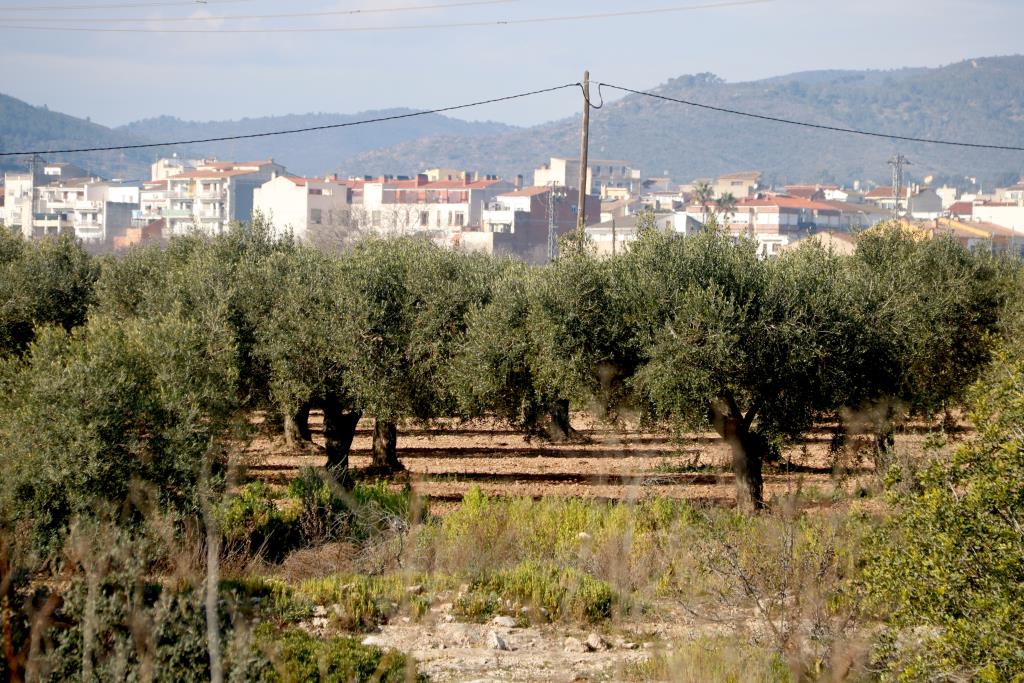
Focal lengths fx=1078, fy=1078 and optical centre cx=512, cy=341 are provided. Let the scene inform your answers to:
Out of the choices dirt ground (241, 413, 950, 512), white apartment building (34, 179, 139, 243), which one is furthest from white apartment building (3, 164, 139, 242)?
dirt ground (241, 413, 950, 512)

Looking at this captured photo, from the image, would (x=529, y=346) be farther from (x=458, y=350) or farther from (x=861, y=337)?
(x=861, y=337)

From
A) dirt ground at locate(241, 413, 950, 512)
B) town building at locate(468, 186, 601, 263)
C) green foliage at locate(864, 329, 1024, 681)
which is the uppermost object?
town building at locate(468, 186, 601, 263)

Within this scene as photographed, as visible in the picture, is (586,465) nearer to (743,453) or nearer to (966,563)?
(743,453)

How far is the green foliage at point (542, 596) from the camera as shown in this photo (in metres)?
12.9

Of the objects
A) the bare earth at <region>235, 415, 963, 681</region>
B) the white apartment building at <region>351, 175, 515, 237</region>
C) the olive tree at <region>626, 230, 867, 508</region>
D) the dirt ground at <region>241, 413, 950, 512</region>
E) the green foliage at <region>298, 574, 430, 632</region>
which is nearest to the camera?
the bare earth at <region>235, 415, 963, 681</region>

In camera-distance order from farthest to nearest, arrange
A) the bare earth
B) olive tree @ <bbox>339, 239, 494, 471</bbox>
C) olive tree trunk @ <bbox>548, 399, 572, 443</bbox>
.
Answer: olive tree trunk @ <bbox>548, 399, 572, 443</bbox>
olive tree @ <bbox>339, 239, 494, 471</bbox>
the bare earth

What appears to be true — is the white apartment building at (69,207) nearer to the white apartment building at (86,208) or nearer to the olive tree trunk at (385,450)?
the white apartment building at (86,208)

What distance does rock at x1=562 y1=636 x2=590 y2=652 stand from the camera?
1206 cm

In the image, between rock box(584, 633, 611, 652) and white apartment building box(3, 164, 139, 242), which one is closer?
rock box(584, 633, 611, 652)

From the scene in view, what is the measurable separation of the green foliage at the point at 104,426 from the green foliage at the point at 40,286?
9.32 meters

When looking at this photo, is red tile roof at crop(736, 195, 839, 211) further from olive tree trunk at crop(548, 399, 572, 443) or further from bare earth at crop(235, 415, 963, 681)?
olive tree trunk at crop(548, 399, 572, 443)

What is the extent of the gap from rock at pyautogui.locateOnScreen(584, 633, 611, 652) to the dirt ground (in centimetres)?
606

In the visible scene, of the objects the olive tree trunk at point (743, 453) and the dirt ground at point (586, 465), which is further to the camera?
the dirt ground at point (586, 465)

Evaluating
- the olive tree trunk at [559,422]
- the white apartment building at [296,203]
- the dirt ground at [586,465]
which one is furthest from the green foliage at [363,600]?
the white apartment building at [296,203]
